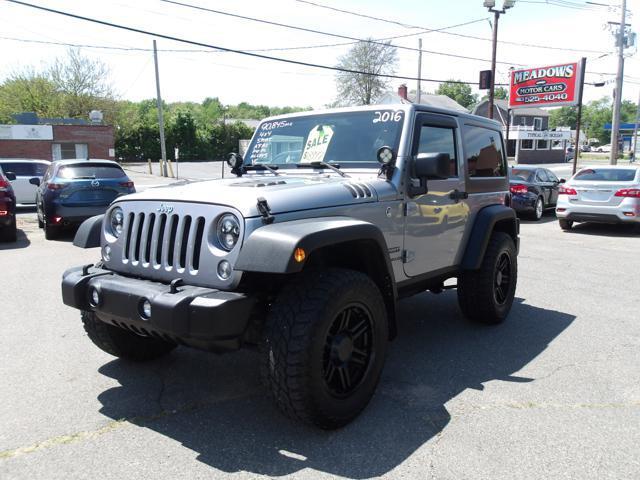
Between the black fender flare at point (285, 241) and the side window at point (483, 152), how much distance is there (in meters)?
2.24

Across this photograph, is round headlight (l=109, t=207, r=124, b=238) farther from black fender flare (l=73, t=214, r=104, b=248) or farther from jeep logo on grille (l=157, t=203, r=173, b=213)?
jeep logo on grille (l=157, t=203, r=173, b=213)

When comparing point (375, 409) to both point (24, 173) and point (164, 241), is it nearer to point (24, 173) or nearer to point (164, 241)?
point (164, 241)

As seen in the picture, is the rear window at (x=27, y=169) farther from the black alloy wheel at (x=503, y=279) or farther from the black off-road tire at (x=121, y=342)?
the black alloy wheel at (x=503, y=279)

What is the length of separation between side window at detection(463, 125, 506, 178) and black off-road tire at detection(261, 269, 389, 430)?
2.18m

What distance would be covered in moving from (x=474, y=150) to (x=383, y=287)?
6.79ft

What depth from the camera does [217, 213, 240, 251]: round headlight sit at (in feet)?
9.53

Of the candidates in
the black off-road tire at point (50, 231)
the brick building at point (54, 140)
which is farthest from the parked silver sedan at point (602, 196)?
the brick building at point (54, 140)

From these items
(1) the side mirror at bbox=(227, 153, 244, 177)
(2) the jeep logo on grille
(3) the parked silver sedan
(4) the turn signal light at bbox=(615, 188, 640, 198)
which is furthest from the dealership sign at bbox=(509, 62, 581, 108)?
(2) the jeep logo on grille

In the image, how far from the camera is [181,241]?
304 centimetres

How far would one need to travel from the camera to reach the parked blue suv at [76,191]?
32.8 ft

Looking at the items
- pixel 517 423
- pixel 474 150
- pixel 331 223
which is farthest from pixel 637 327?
pixel 331 223

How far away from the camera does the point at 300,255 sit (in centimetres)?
272

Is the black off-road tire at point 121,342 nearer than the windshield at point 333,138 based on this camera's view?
Yes

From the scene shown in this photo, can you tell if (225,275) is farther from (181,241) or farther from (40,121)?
(40,121)
